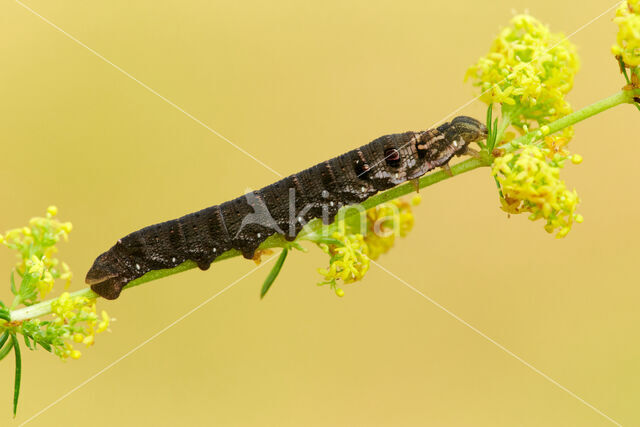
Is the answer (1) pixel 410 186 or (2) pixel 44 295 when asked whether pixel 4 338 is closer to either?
(2) pixel 44 295

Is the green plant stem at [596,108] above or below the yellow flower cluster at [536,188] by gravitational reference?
above

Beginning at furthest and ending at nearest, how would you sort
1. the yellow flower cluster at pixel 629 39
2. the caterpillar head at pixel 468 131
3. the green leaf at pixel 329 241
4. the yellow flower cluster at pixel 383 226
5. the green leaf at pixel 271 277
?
the yellow flower cluster at pixel 383 226 < the caterpillar head at pixel 468 131 < the green leaf at pixel 329 241 < the green leaf at pixel 271 277 < the yellow flower cluster at pixel 629 39

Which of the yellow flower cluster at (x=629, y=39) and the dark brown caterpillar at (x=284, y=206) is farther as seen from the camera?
the dark brown caterpillar at (x=284, y=206)

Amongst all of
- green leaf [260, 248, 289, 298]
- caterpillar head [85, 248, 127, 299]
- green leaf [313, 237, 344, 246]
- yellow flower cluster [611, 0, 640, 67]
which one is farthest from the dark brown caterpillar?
yellow flower cluster [611, 0, 640, 67]

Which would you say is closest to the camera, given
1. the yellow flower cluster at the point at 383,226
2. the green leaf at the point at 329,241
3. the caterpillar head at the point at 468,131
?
the green leaf at the point at 329,241

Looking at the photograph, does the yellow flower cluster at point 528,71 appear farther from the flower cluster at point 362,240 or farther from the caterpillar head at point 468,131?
the flower cluster at point 362,240

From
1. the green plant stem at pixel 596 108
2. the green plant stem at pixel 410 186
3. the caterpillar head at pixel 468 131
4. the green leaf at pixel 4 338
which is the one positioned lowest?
the green leaf at pixel 4 338

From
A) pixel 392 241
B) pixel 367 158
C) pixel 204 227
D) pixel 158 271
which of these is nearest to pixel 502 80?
pixel 367 158

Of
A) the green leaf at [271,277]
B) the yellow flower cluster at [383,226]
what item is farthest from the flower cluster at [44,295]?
the yellow flower cluster at [383,226]
